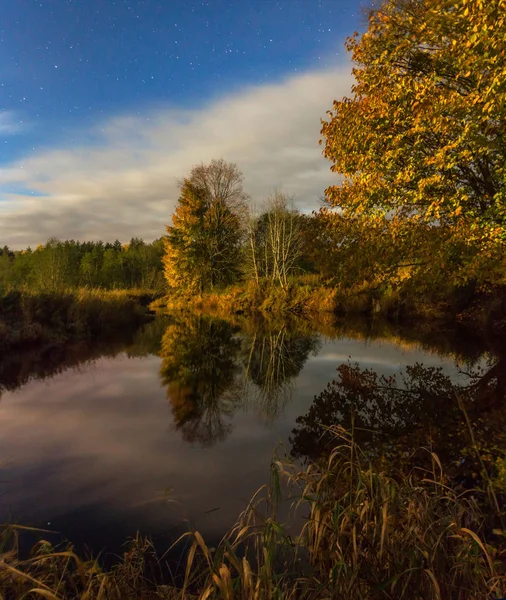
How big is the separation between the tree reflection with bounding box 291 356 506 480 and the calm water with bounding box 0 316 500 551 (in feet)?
0.21

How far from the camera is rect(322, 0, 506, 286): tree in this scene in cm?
943

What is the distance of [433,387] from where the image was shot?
37.0ft

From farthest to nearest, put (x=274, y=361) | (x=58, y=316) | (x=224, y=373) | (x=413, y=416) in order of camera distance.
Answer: (x=58, y=316) < (x=274, y=361) < (x=224, y=373) < (x=413, y=416)

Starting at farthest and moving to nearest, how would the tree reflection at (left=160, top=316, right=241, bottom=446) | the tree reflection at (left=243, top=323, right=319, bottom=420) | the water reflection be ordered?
the tree reflection at (left=243, top=323, right=319, bottom=420) < the water reflection < the tree reflection at (left=160, top=316, right=241, bottom=446)

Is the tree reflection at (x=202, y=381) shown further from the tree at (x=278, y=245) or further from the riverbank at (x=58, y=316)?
the tree at (x=278, y=245)

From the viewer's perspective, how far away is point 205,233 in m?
43.6

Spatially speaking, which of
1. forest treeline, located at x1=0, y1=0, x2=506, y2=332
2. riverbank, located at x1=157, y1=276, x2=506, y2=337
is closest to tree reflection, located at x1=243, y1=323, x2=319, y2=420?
forest treeline, located at x1=0, y1=0, x2=506, y2=332

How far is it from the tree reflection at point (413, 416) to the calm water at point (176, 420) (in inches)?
2.5

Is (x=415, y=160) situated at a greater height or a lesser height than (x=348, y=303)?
greater

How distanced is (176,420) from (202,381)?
11.4ft

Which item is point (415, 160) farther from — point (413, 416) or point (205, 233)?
point (205, 233)

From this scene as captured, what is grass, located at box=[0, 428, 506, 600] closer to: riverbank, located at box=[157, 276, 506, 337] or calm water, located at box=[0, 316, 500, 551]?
calm water, located at box=[0, 316, 500, 551]

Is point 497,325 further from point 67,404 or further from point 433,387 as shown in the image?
point 67,404

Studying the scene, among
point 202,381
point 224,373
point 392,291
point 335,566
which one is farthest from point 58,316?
point 335,566
